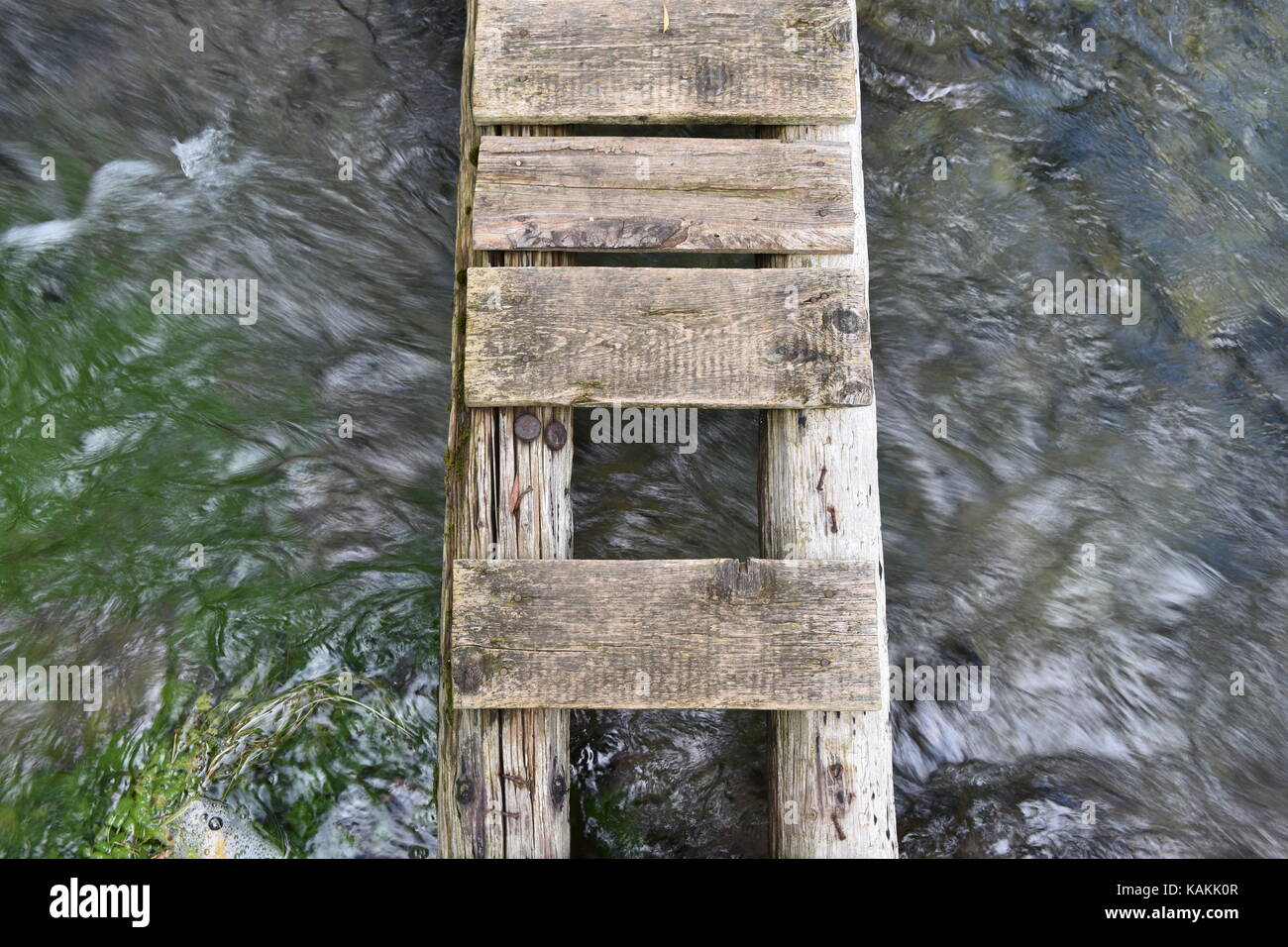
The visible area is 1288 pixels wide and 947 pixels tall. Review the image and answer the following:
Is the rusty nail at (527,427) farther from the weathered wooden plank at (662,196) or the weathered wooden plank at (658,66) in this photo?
the weathered wooden plank at (658,66)

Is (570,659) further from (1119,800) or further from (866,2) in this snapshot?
(866,2)

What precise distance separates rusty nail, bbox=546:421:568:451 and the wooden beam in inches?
0.7

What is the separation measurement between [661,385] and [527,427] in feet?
1.56

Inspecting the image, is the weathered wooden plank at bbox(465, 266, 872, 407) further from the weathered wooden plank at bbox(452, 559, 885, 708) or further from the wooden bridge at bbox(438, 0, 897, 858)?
the weathered wooden plank at bbox(452, 559, 885, 708)

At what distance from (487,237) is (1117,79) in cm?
325

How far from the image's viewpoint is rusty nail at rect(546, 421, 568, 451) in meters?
2.87

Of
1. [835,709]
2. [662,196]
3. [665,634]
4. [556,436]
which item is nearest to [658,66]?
[662,196]

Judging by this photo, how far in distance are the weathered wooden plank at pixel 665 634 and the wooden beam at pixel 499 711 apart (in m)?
0.12

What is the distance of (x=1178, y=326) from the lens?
386 centimetres

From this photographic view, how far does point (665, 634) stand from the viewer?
271 cm

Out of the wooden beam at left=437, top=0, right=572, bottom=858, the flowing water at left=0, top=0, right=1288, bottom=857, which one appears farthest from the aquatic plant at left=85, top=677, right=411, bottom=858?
the wooden beam at left=437, top=0, right=572, bottom=858

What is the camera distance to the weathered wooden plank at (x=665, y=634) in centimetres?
270
